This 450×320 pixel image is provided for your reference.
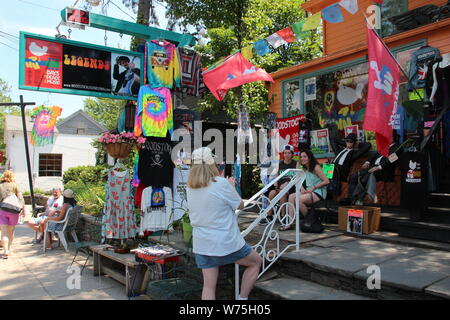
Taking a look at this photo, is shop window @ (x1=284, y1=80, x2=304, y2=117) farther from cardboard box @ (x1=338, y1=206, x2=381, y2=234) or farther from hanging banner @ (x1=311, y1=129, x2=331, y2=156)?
cardboard box @ (x1=338, y1=206, x2=381, y2=234)

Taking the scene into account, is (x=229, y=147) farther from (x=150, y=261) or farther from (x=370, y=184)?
(x=150, y=261)

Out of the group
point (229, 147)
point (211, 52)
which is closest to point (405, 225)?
point (229, 147)

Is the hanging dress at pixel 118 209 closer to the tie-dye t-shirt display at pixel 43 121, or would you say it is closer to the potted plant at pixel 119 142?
the potted plant at pixel 119 142

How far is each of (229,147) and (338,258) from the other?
8.00 m

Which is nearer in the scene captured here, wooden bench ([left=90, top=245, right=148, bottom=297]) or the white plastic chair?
wooden bench ([left=90, top=245, right=148, bottom=297])

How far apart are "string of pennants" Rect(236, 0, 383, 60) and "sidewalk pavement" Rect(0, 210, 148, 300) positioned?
5097 mm

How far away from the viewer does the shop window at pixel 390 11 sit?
836cm

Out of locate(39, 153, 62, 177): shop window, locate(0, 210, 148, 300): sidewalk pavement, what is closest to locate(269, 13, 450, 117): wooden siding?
locate(0, 210, 148, 300): sidewalk pavement

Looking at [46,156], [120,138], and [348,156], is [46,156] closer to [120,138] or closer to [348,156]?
[120,138]

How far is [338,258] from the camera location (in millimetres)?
4047

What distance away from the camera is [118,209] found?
610 centimetres

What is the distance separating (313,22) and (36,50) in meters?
4.66

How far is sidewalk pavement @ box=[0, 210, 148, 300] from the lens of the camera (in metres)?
4.75
